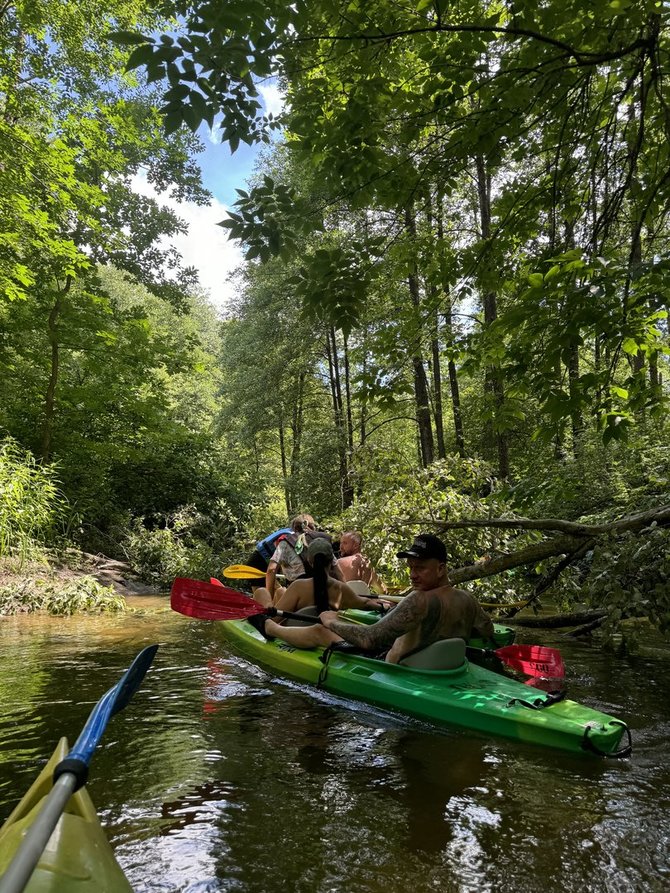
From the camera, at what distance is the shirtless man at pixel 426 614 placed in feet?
13.4

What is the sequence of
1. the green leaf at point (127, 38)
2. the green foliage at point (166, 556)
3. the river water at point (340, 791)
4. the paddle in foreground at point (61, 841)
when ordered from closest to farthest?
1. the paddle in foreground at point (61, 841)
2. the green leaf at point (127, 38)
3. the river water at point (340, 791)
4. the green foliage at point (166, 556)

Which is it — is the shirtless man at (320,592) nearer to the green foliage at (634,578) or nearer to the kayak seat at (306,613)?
Result: the kayak seat at (306,613)

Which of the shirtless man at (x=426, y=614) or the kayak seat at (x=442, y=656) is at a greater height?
the shirtless man at (x=426, y=614)

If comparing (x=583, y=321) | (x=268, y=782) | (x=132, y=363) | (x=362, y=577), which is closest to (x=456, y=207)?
(x=132, y=363)

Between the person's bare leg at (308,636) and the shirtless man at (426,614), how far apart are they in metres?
0.60

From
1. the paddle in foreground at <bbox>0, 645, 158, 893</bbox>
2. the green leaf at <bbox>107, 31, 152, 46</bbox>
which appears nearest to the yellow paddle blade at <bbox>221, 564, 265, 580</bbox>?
the paddle in foreground at <bbox>0, 645, 158, 893</bbox>

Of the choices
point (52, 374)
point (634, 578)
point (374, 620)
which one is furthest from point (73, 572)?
point (634, 578)

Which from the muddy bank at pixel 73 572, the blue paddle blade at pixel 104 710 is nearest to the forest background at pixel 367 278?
the muddy bank at pixel 73 572

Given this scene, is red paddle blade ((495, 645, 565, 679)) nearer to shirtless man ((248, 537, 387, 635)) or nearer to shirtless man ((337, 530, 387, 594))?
shirtless man ((248, 537, 387, 635))

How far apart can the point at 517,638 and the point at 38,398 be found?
10026mm

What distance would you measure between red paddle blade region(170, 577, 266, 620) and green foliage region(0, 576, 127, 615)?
10.1 feet

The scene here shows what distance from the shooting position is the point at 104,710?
212 cm

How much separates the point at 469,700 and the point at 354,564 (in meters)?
3.28

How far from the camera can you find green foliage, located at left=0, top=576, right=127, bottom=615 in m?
8.18
